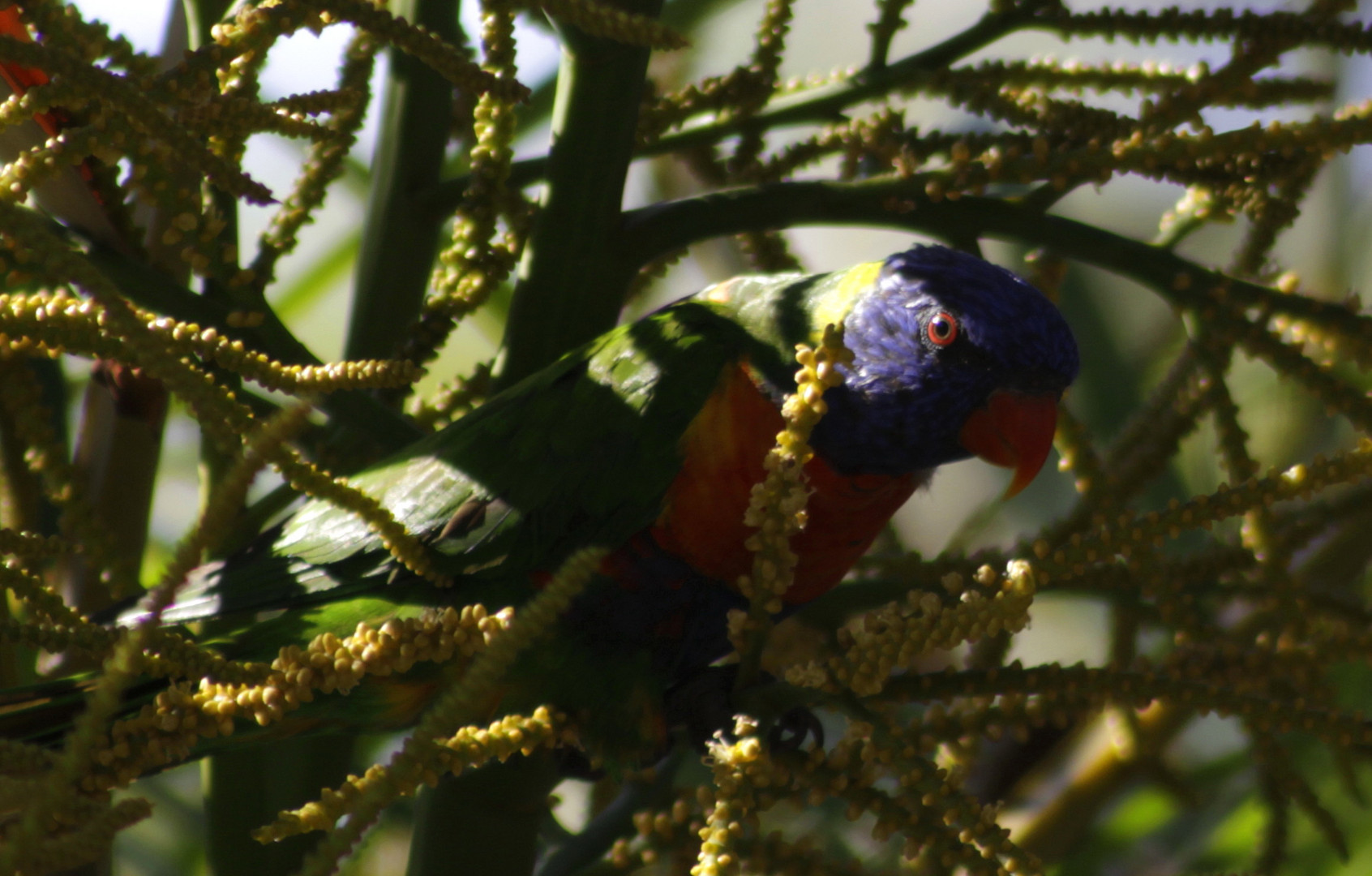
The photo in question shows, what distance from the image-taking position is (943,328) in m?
1.02

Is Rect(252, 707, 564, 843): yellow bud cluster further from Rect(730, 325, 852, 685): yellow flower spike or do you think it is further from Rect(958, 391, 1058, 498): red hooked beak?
Rect(958, 391, 1058, 498): red hooked beak

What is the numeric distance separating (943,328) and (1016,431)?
12 centimetres

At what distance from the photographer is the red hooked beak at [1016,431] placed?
3.28 feet

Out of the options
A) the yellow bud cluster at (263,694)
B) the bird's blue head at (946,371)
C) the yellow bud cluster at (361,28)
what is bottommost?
the yellow bud cluster at (263,694)

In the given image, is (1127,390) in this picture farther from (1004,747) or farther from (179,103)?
(179,103)

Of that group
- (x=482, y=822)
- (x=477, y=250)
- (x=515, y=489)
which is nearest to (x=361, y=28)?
(x=477, y=250)

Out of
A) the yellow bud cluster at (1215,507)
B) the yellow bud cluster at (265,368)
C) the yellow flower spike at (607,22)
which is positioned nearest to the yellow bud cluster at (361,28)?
the yellow flower spike at (607,22)

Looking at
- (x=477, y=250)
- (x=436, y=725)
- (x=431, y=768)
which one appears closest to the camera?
(x=436, y=725)

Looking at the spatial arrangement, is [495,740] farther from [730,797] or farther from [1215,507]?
[1215,507]

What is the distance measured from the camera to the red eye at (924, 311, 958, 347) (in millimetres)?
1018

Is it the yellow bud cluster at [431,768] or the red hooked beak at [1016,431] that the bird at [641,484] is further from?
the yellow bud cluster at [431,768]

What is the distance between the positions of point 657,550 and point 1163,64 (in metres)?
0.65

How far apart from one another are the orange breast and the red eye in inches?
6.1

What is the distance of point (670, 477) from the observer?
1.01 metres
